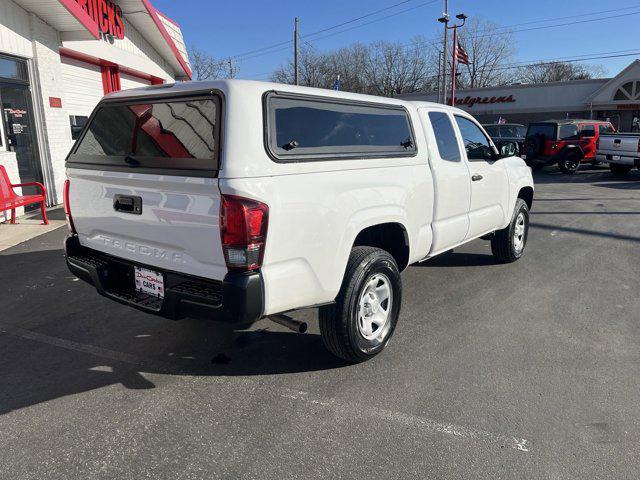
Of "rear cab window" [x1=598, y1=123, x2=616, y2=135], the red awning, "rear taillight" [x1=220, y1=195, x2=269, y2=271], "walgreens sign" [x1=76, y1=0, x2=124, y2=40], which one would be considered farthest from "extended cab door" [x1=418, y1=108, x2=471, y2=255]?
"rear cab window" [x1=598, y1=123, x2=616, y2=135]

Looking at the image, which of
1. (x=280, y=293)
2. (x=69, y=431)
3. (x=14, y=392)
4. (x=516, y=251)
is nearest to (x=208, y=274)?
(x=280, y=293)

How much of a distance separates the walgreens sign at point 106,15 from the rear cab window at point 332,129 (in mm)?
9316

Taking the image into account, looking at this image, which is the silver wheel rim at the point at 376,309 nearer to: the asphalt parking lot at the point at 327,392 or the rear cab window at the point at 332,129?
the asphalt parking lot at the point at 327,392

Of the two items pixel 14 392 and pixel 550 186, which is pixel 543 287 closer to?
pixel 14 392

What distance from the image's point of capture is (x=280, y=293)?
3.02 metres

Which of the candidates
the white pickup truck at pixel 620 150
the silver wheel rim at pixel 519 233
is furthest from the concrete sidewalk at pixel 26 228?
the white pickup truck at pixel 620 150

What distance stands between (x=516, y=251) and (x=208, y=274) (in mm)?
4780

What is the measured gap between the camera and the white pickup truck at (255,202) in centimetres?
284

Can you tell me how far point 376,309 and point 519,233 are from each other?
3517 mm

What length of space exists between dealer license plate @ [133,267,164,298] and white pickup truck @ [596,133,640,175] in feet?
54.9

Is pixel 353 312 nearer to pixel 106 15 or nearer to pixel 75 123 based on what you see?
pixel 75 123

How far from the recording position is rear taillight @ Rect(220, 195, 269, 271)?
108 inches

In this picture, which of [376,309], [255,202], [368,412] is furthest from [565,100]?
[255,202]

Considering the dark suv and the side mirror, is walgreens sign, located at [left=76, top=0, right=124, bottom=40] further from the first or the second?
the dark suv
